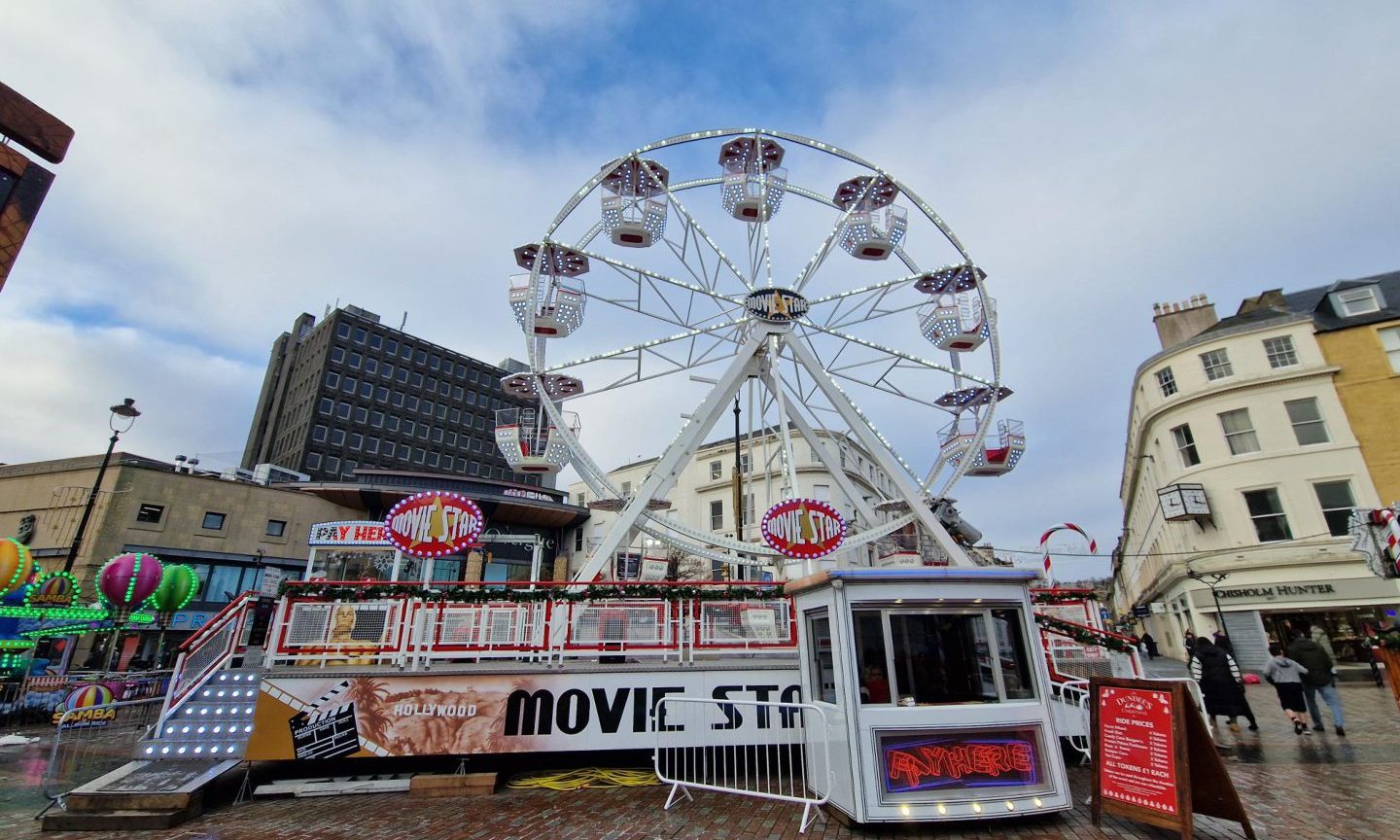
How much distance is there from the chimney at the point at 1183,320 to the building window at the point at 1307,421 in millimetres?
4713

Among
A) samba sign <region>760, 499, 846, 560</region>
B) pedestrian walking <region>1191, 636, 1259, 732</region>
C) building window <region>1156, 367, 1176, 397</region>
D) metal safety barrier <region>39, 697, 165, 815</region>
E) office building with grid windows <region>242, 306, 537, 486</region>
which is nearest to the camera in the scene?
metal safety barrier <region>39, 697, 165, 815</region>

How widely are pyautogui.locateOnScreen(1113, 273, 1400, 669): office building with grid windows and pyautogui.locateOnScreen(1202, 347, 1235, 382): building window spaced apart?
73 millimetres

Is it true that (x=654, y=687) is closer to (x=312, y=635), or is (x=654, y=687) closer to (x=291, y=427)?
(x=312, y=635)

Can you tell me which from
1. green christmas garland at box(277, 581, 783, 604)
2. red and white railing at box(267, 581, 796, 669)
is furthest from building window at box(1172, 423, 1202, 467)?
red and white railing at box(267, 581, 796, 669)

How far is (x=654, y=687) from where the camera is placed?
9469 mm

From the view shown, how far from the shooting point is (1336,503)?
21469 mm

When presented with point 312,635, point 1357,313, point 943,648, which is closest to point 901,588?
point 943,648

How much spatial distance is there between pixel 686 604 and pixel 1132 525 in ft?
154

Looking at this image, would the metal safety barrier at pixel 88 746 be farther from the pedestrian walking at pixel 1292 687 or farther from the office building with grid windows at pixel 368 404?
the office building with grid windows at pixel 368 404

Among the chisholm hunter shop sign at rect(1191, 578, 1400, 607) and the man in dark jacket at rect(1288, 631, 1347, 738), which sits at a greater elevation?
the chisholm hunter shop sign at rect(1191, 578, 1400, 607)

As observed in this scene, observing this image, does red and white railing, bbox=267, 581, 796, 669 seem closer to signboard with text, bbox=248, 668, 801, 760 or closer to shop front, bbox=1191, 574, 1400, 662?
signboard with text, bbox=248, 668, 801, 760

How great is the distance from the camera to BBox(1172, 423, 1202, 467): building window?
81.0 feet

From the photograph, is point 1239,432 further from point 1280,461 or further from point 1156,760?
point 1156,760

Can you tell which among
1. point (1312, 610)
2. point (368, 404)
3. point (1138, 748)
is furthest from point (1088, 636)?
point (368, 404)
